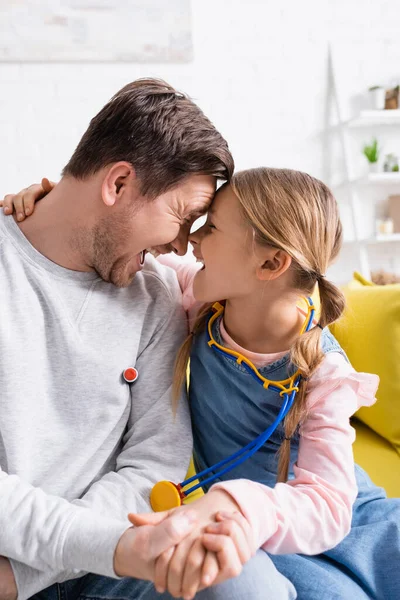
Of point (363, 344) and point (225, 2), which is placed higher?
point (225, 2)

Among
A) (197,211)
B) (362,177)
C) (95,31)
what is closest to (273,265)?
(197,211)

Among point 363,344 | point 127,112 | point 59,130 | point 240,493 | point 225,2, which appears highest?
point 225,2

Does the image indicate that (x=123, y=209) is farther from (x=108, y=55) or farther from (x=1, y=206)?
(x=108, y=55)

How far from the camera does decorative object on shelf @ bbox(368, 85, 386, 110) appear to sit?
13.3ft

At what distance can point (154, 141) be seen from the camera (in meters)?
1.33

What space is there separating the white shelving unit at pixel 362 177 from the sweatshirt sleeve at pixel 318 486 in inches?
112

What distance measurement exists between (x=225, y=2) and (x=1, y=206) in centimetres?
288

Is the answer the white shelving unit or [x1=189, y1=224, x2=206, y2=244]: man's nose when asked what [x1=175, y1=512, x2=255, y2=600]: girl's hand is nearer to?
[x1=189, y1=224, x2=206, y2=244]: man's nose

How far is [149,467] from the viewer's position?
1253 millimetres

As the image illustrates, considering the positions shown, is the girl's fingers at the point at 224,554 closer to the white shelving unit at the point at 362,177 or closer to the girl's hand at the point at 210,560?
the girl's hand at the point at 210,560

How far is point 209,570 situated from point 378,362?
132 cm

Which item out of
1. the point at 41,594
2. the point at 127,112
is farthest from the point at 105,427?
the point at 127,112

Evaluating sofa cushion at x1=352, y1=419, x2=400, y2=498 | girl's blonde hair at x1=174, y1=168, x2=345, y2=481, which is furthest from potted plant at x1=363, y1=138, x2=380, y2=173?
girl's blonde hair at x1=174, y1=168, x2=345, y2=481

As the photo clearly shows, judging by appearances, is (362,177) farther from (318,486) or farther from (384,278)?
(318,486)
